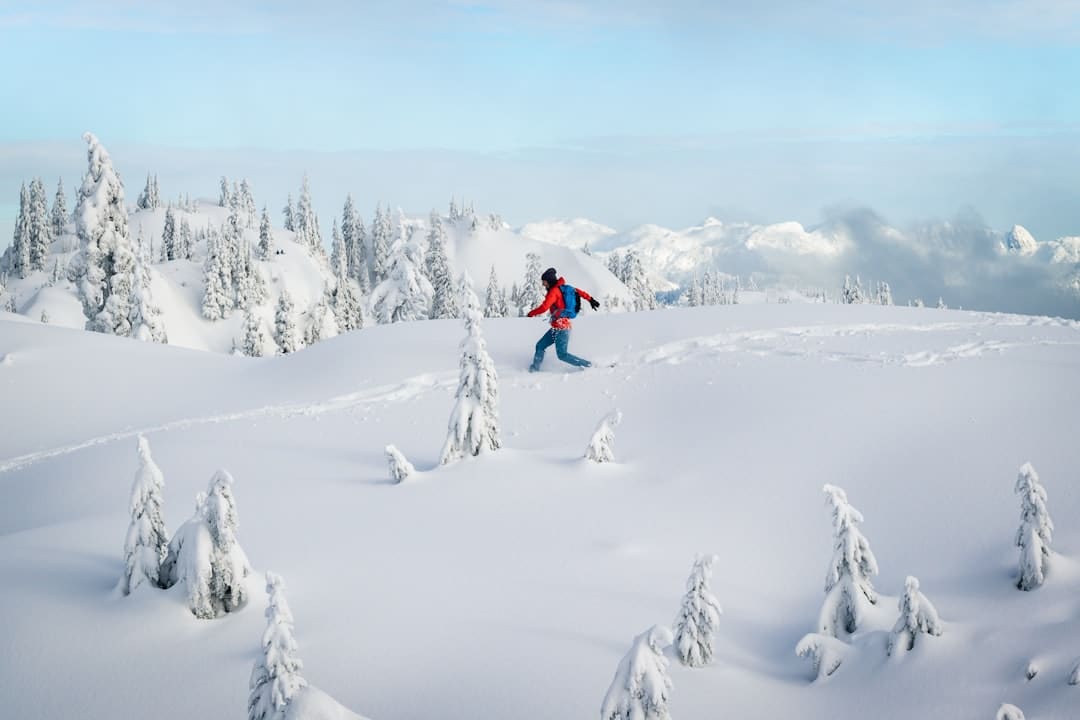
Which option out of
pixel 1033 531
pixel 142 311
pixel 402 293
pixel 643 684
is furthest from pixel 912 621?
pixel 142 311

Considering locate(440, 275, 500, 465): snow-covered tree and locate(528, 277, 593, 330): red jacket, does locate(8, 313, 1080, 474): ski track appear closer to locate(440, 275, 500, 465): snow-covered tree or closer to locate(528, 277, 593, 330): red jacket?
locate(528, 277, 593, 330): red jacket

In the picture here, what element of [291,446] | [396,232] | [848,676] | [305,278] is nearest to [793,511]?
[848,676]

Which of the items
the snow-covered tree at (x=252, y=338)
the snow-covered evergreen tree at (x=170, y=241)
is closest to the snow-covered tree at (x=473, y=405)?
the snow-covered tree at (x=252, y=338)

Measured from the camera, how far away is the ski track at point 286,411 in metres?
14.9

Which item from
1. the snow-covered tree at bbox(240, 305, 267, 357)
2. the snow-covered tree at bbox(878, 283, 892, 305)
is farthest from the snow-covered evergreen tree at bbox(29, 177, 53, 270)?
the snow-covered tree at bbox(878, 283, 892, 305)

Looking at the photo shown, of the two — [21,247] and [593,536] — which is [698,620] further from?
[21,247]

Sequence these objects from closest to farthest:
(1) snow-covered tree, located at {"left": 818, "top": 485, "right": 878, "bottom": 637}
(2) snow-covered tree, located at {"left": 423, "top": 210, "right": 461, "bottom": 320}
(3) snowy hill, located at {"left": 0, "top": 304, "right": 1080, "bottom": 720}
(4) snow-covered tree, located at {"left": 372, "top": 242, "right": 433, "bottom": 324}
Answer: (3) snowy hill, located at {"left": 0, "top": 304, "right": 1080, "bottom": 720} < (1) snow-covered tree, located at {"left": 818, "top": 485, "right": 878, "bottom": 637} < (4) snow-covered tree, located at {"left": 372, "top": 242, "right": 433, "bottom": 324} < (2) snow-covered tree, located at {"left": 423, "top": 210, "right": 461, "bottom": 320}

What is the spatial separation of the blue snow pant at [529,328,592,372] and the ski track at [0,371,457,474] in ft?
6.53

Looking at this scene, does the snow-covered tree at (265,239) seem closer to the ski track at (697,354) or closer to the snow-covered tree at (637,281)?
the snow-covered tree at (637,281)

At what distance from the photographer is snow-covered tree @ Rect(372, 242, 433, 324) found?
46.4 m

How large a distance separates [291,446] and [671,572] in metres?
7.80

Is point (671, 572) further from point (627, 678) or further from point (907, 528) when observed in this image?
point (627, 678)

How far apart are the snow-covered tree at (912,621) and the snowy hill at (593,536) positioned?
11cm

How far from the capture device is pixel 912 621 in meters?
5.24
